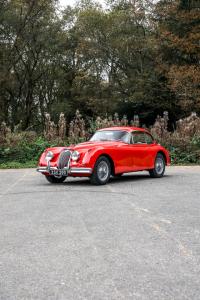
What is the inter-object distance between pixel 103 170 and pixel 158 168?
2.81 meters

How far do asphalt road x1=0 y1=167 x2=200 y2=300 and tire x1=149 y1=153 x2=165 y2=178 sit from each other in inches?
153

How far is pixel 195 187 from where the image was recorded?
1163cm

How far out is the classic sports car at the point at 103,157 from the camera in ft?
39.1

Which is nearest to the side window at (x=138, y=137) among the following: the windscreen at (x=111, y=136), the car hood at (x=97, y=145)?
the windscreen at (x=111, y=136)

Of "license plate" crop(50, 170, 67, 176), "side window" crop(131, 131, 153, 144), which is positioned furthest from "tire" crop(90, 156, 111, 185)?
"side window" crop(131, 131, 153, 144)

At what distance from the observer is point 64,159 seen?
12.3 m

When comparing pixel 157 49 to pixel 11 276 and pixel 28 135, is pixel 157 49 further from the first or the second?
pixel 11 276

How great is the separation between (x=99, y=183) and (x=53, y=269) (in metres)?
7.58

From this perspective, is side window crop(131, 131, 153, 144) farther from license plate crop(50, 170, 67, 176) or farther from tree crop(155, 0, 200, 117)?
tree crop(155, 0, 200, 117)

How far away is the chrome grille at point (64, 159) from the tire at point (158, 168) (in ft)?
10.4

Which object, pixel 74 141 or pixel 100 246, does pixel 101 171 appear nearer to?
pixel 100 246

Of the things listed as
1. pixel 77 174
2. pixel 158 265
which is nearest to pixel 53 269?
pixel 158 265

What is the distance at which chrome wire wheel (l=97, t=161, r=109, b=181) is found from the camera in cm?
1216

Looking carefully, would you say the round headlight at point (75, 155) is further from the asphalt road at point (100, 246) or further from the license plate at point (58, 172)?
the asphalt road at point (100, 246)
